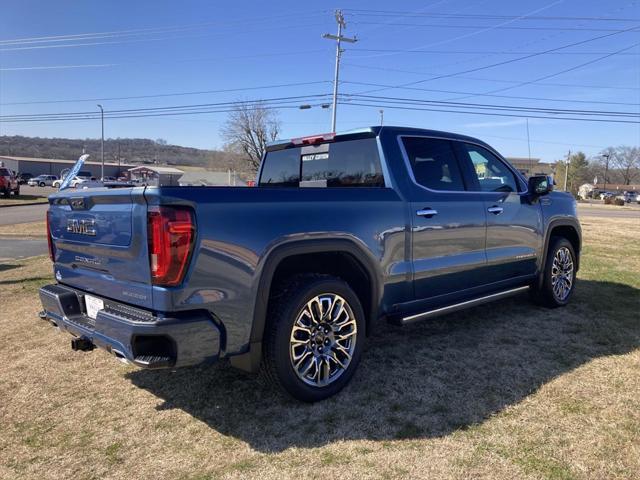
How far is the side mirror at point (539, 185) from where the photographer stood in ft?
16.7

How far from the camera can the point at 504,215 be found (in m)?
4.70

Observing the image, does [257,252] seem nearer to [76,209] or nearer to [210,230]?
[210,230]

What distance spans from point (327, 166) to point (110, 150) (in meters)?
154

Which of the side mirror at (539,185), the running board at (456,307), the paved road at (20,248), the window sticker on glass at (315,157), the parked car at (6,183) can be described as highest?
the parked car at (6,183)

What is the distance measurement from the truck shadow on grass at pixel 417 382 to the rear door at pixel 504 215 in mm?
662

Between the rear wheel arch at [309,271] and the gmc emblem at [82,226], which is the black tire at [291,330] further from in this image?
the gmc emblem at [82,226]

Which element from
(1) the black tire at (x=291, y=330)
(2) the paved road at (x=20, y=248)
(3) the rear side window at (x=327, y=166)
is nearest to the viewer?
(1) the black tire at (x=291, y=330)

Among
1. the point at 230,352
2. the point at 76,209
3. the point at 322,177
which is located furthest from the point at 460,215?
the point at 76,209

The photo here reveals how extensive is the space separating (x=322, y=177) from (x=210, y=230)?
191 cm

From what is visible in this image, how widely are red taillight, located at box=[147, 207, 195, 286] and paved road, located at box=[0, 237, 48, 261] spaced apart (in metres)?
8.17

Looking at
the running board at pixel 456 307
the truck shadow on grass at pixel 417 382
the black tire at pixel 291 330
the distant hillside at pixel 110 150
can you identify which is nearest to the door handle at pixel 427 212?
the running board at pixel 456 307

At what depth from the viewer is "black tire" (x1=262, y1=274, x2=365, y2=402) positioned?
3018 millimetres

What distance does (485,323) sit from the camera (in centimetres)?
511

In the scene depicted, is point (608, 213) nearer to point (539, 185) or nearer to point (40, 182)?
point (539, 185)
